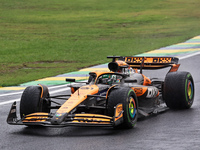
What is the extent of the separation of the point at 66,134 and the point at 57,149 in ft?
3.64

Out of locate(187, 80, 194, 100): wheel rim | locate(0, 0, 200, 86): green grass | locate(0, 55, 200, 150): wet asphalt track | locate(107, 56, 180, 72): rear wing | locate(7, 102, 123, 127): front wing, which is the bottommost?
locate(0, 55, 200, 150): wet asphalt track

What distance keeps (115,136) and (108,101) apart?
2.63 ft

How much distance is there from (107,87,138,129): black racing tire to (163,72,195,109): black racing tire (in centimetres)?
195

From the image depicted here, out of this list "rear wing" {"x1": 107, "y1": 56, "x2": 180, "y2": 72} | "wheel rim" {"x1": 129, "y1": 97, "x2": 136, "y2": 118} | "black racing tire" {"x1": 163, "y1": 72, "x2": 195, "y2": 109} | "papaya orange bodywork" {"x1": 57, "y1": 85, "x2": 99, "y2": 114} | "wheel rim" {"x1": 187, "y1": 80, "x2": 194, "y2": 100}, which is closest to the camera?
"papaya orange bodywork" {"x1": 57, "y1": 85, "x2": 99, "y2": 114}

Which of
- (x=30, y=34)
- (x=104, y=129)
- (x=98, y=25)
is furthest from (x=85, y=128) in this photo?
(x=98, y=25)

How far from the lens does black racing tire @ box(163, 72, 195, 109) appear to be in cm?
1145

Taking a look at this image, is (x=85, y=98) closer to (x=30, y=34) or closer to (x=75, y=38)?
(x=75, y=38)

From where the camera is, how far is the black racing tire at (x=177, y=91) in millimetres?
11445

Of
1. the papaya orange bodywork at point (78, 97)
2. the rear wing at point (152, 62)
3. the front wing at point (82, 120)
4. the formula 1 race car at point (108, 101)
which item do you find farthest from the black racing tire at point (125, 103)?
the rear wing at point (152, 62)

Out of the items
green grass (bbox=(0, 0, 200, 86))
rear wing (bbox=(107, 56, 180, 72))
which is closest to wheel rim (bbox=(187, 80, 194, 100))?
rear wing (bbox=(107, 56, 180, 72))

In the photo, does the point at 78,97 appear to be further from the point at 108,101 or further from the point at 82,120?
the point at 82,120

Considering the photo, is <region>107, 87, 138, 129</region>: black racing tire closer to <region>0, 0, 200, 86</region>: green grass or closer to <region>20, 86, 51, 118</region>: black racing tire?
<region>20, 86, 51, 118</region>: black racing tire

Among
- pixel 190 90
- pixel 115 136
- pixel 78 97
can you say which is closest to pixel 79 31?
pixel 190 90

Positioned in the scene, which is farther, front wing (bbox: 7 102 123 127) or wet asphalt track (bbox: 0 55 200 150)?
front wing (bbox: 7 102 123 127)
